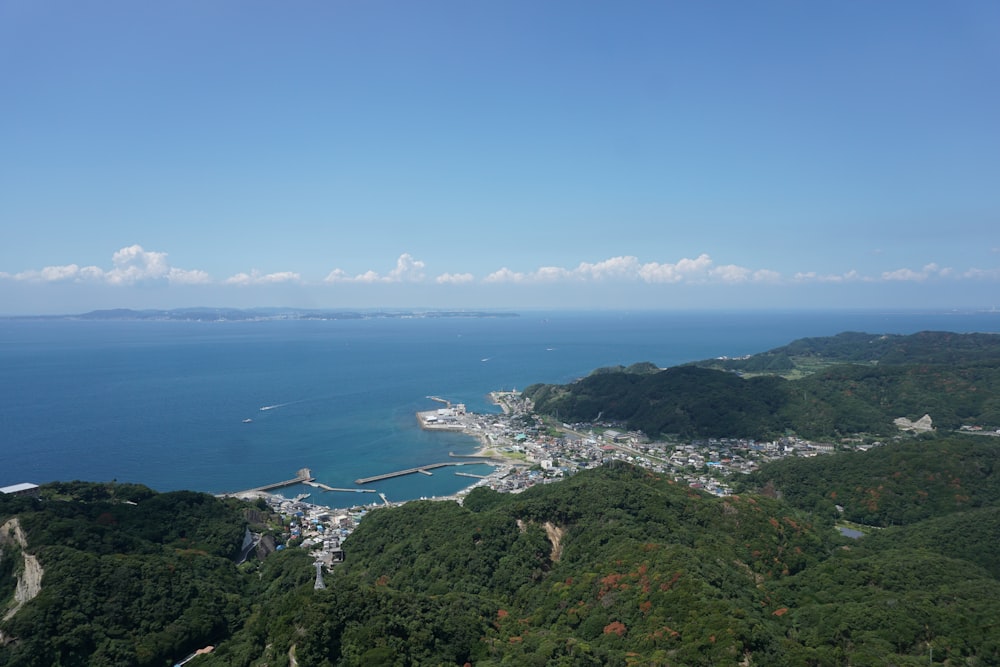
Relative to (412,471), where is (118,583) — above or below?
above

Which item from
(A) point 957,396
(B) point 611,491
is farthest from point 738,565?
(A) point 957,396

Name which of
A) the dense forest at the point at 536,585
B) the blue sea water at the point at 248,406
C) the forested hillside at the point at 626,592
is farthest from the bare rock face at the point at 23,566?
the blue sea water at the point at 248,406

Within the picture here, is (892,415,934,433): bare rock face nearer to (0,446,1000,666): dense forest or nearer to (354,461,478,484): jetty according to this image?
(0,446,1000,666): dense forest

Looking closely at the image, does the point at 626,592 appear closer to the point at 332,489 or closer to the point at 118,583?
the point at 118,583

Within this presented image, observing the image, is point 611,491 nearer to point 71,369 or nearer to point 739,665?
point 739,665

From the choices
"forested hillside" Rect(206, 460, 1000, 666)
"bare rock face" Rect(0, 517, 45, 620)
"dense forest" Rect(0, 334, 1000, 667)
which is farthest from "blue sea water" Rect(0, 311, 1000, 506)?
"bare rock face" Rect(0, 517, 45, 620)

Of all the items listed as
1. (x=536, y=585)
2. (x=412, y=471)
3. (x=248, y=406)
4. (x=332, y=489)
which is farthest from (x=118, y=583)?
(x=248, y=406)

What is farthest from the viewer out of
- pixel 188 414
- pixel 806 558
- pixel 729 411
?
pixel 188 414
